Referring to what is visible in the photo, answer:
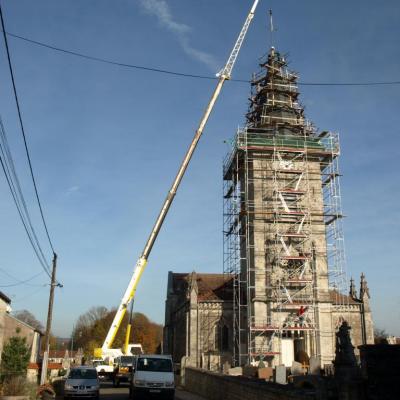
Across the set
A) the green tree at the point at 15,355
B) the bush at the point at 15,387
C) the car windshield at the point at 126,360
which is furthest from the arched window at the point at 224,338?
the bush at the point at 15,387

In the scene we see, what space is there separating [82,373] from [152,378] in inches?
163

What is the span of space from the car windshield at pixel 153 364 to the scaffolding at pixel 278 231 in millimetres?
14360

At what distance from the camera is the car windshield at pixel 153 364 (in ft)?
71.7

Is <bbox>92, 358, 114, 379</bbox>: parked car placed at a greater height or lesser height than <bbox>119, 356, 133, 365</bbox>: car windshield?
lesser

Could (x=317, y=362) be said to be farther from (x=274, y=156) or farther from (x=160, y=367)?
(x=274, y=156)

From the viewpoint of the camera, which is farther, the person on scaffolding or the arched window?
the arched window

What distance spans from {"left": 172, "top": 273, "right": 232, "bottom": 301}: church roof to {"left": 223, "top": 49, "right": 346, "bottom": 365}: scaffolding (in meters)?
1.69

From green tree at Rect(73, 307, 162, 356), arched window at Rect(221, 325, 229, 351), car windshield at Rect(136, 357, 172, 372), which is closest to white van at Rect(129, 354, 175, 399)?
car windshield at Rect(136, 357, 172, 372)

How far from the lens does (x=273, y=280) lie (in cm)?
3738

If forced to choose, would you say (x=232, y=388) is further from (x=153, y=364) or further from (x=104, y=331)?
(x=104, y=331)

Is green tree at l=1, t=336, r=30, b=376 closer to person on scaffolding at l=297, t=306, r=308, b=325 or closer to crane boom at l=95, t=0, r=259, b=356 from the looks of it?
crane boom at l=95, t=0, r=259, b=356

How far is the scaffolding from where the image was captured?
120ft

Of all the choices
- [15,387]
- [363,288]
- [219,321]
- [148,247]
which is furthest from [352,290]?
[15,387]

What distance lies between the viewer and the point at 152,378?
21.1m
